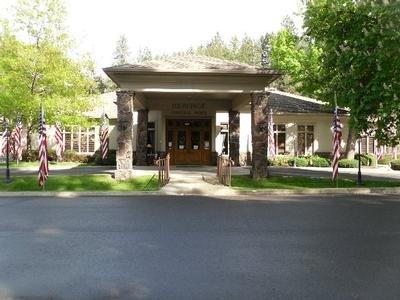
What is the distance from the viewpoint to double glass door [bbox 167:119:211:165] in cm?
3359

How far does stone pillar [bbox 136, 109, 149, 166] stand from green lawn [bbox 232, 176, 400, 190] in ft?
32.9

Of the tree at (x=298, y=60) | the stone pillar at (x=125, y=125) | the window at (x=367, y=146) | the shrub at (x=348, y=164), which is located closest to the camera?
the stone pillar at (x=125, y=125)

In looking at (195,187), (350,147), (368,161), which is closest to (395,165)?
(368,161)

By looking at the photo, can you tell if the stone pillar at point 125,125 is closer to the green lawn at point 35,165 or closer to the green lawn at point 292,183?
the green lawn at point 292,183

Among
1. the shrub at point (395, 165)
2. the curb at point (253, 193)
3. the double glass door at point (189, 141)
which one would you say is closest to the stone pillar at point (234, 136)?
the double glass door at point (189, 141)

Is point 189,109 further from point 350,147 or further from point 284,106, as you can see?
point 350,147

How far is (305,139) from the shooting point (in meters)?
39.6

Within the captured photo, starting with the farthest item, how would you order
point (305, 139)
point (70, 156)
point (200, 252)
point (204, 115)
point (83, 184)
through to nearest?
point (305, 139) < point (70, 156) < point (204, 115) < point (83, 184) < point (200, 252)

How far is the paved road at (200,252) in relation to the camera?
6348 millimetres

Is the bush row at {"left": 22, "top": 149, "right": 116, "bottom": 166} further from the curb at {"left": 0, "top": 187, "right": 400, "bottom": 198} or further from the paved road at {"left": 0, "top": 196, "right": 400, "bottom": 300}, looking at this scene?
the paved road at {"left": 0, "top": 196, "right": 400, "bottom": 300}

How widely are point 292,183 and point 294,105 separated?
19.0m

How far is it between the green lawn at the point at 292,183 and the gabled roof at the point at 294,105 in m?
15.1

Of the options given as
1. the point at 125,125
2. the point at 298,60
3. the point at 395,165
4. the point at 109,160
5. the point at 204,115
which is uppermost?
the point at 298,60

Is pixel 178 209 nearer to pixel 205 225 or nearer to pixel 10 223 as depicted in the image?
pixel 205 225
